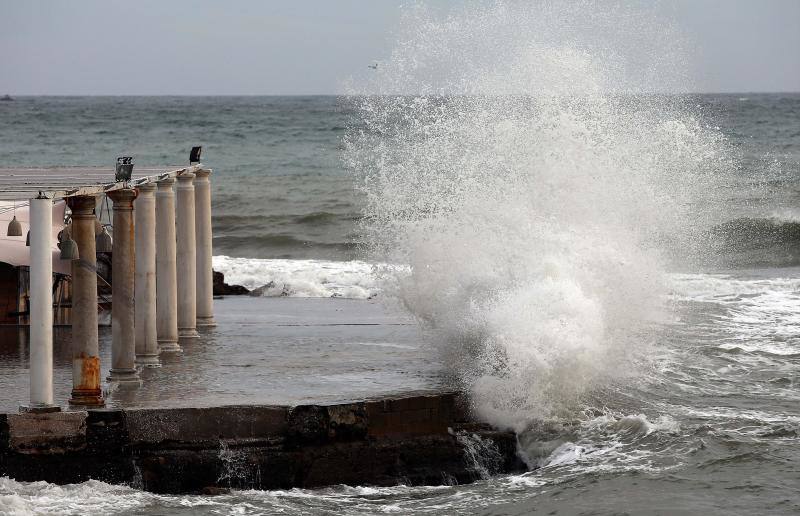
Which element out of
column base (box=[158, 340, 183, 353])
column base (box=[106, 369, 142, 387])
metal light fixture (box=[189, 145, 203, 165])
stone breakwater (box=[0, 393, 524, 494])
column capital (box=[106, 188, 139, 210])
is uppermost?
metal light fixture (box=[189, 145, 203, 165])

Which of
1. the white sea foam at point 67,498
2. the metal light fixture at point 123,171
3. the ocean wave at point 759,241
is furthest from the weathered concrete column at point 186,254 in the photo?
the ocean wave at point 759,241

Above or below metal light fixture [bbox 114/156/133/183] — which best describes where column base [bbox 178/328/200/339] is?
below

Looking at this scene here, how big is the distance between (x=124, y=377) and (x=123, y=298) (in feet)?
2.57

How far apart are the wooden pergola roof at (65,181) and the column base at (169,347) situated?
1.88 metres

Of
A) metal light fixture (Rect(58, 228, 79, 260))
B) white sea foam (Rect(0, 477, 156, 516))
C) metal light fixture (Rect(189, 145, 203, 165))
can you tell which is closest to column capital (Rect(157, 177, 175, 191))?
metal light fixture (Rect(189, 145, 203, 165))

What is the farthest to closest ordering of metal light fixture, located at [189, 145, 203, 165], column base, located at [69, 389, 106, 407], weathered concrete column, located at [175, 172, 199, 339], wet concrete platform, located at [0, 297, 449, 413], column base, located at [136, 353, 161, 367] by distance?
metal light fixture, located at [189, 145, 203, 165]
weathered concrete column, located at [175, 172, 199, 339]
column base, located at [136, 353, 161, 367]
wet concrete platform, located at [0, 297, 449, 413]
column base, located at [69, 389, 106, 407]

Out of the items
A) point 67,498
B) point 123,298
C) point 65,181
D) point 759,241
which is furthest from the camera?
point 759,241

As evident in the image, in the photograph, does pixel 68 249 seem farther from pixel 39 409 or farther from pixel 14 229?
pixel 14 229

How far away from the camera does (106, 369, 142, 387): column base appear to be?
12756 mm

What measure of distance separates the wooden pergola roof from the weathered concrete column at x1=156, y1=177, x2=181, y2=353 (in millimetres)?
308

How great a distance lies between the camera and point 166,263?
15078mm

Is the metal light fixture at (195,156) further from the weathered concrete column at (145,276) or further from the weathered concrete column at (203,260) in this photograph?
the weathered concrete column at (145,276)

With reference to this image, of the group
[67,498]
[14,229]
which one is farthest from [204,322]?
[67,498]

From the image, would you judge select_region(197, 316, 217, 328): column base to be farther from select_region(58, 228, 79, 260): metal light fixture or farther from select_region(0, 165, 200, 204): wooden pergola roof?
select_region(58, 228, 79, 260): metal light fixture
